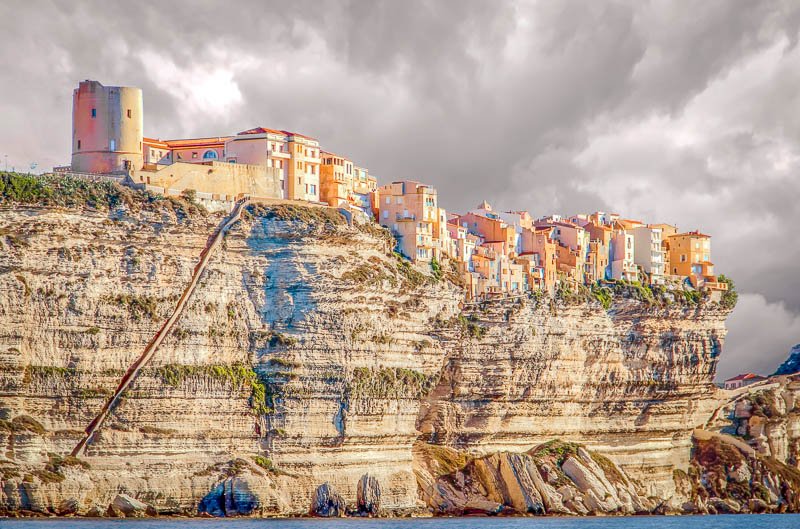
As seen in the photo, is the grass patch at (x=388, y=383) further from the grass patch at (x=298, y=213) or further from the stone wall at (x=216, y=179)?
Result: the stone wall at (x=216, y=179)

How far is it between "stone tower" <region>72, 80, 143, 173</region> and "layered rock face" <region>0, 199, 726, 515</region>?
161 inches

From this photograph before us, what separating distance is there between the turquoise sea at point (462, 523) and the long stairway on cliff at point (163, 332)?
4046mm

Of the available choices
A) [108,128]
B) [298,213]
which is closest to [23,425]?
[108,128]

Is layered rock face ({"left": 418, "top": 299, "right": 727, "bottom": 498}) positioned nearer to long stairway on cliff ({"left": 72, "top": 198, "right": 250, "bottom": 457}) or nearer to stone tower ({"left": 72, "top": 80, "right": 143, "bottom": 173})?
long stairway on cliff ({"left": 72, "top": 198, "right": 250, "bottom": 457})

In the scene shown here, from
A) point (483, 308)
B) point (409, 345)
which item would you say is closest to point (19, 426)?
point (409, 345)

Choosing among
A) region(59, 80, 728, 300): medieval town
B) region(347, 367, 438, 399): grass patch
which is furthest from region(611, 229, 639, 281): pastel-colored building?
region(347, 367, 438, 399): grass patch

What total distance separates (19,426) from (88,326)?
16.1 ft

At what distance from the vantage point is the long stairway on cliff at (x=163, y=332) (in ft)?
224

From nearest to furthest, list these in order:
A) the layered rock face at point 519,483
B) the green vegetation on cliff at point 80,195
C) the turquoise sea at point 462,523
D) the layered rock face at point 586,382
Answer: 1. the turquoise sea at point 462,523
2. the green vegetation on cliff at point 80,195
3. the layered rock face at point 519,483
4. the layered rock face at point 586,382

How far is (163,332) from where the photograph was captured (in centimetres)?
7069

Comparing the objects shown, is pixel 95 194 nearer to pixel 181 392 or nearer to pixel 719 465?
pixel 181 392

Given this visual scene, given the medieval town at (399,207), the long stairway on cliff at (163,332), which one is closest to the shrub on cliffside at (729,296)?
the medieval town at (399,207)

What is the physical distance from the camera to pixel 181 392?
7044cm

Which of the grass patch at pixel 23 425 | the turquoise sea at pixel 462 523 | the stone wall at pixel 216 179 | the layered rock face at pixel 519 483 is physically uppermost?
the stone wall at pixel 216 179
